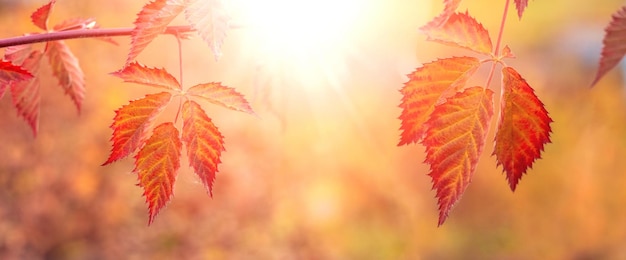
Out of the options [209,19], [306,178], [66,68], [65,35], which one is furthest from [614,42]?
[306,178]

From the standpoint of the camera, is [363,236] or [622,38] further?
[363,236]

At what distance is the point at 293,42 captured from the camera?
1.03 m

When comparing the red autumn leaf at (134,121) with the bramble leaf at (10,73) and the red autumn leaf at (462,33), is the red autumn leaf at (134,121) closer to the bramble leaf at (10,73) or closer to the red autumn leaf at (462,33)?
the bramble leaf at (10,73)

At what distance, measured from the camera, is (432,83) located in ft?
1.96

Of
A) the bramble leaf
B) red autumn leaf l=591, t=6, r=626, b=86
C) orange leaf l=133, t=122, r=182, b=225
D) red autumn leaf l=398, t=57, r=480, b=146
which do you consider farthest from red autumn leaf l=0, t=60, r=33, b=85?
red autumn leaf l=591, t=6, r=626, b=86

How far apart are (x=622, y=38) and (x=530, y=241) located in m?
4.65

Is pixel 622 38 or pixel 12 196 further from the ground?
pixel 622 38

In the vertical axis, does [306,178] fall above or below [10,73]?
below

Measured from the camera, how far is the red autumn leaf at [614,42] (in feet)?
1.75

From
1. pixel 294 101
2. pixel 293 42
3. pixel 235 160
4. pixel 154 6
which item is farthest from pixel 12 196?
pixel 154 6

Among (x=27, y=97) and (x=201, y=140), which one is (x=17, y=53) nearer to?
(x=27, y=97)

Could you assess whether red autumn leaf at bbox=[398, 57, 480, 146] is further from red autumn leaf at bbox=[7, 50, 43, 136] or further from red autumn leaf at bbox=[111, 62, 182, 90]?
red autumn leaf at bbox=[7, 50, 43, 136]

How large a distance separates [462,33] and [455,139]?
99mm

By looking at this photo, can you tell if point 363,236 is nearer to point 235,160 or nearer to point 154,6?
point 235,160
